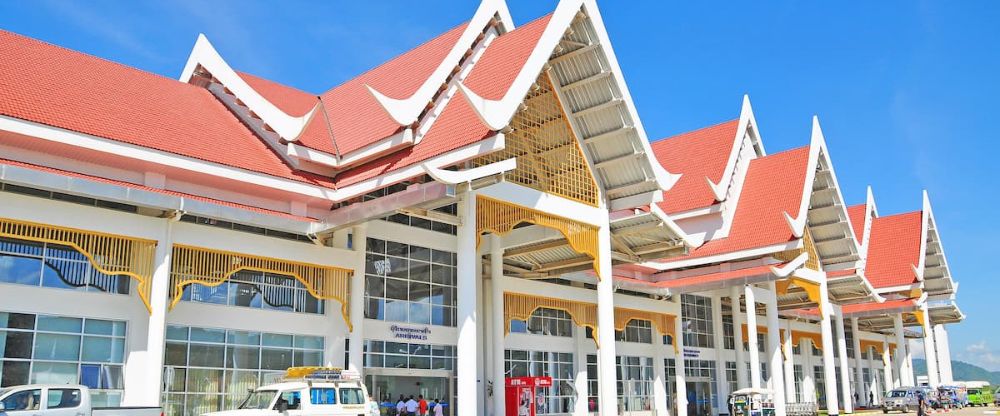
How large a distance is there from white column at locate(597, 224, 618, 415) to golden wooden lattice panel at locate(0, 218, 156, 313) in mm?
11189

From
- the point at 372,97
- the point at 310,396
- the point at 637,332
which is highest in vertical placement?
the point at 372,97

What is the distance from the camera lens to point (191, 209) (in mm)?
17828

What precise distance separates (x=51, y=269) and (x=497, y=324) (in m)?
12.1

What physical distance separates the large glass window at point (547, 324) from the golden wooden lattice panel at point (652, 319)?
1807 mm

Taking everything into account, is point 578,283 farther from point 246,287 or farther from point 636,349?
point 246,287

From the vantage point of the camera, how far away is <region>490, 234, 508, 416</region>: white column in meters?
24.8

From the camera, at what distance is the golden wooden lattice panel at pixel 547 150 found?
880 inches

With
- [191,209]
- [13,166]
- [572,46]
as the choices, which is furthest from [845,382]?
[13,166]

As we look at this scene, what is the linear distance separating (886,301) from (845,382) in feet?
30.4

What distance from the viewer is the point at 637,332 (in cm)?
3466

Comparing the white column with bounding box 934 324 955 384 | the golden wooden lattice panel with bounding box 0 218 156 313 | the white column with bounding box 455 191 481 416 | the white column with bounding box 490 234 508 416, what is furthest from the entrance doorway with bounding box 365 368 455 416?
the white column with bounding box 934 324 955 384

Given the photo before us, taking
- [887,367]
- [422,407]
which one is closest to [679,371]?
[422,407]

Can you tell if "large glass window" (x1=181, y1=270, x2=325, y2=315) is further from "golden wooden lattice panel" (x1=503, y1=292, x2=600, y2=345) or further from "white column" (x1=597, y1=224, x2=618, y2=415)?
"white column" (x1=597, y1=224, x2=618, y2=415)

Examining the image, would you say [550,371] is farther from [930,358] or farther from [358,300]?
[930,358]
